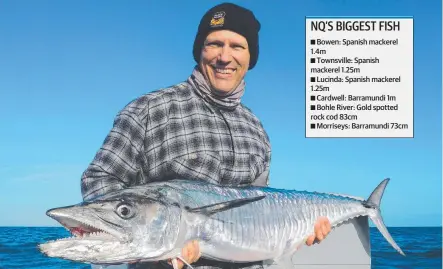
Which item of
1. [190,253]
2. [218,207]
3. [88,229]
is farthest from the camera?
[218,207]

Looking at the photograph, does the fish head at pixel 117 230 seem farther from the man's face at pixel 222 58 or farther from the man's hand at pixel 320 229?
the man's hand at pixel 320 229

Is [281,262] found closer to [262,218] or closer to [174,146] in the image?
[262,218]

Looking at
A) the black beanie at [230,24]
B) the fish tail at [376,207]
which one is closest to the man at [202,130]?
the black beanie at [230,24]

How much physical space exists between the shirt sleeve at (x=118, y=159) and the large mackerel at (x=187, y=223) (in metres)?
0.21

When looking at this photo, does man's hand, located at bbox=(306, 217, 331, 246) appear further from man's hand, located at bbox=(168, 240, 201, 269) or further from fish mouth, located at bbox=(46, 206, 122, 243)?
fish mouth, located at bbox=(46, 206, 122, 243)

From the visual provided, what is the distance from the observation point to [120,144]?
3412 mm

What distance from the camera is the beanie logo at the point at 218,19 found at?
12.7ft

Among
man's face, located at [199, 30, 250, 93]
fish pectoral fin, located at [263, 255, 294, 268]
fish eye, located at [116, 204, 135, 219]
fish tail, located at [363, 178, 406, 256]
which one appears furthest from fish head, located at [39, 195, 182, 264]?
fish tail, located at [363, 178, 406, 256]

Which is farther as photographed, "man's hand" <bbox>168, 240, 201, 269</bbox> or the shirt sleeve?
the shirt sleeve

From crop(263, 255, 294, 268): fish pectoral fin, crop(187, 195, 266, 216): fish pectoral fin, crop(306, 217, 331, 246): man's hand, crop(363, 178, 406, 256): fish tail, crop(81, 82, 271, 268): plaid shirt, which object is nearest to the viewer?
crop(187, 195, 266, 216): fish pectoral fin

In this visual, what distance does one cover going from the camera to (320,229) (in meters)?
4.07

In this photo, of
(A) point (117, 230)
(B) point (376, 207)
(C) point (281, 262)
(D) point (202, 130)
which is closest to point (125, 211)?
(A) point (117, 230)

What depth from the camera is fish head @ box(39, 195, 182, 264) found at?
115 inches

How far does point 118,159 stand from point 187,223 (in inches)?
22.0
